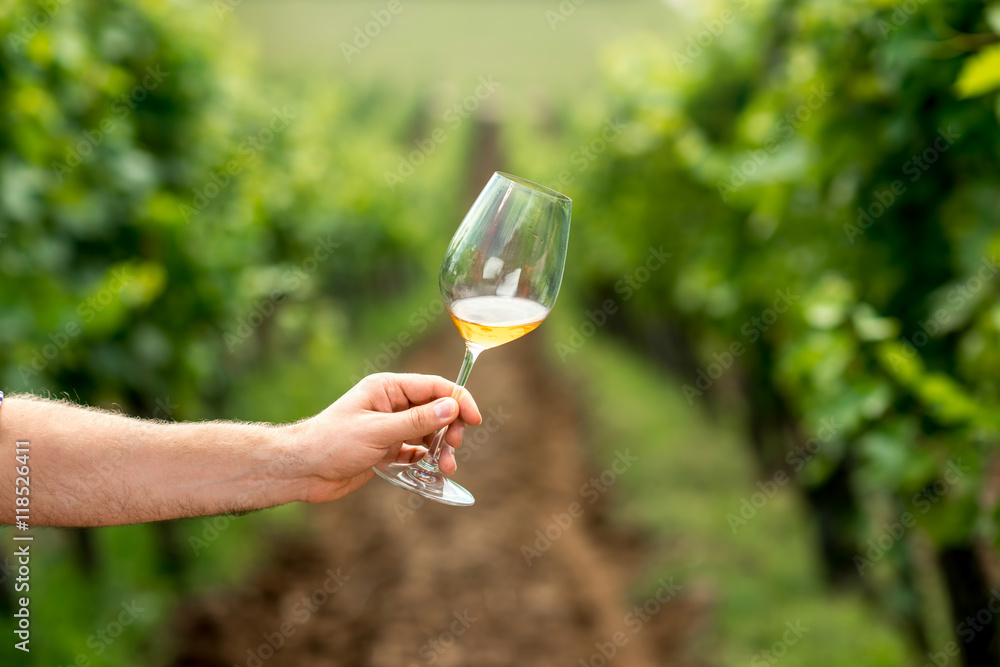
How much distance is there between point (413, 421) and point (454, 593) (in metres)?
3.71

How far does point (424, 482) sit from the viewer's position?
1946 millimetres

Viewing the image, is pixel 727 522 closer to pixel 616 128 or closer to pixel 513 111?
pixel 616 128

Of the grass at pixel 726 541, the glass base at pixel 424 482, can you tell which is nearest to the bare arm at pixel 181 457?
the glass base at pixel 424 482

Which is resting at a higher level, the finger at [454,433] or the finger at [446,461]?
the finger at [454,433]

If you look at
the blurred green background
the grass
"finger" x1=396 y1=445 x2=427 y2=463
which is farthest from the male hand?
the grass

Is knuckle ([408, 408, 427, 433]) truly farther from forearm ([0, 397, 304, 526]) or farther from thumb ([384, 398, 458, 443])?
forearm ([0, 397, 304, 526])

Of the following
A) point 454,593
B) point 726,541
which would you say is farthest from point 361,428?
point 726,541

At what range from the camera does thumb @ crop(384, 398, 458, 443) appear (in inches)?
69.8

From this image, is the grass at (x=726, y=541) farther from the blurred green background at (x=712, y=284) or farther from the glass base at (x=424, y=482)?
the glass base at (x=424, y=482)

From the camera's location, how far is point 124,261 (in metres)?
4.34

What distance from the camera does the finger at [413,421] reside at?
1773 millimetres

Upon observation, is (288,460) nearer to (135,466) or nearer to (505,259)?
(135,466)

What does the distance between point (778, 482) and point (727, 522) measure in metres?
0.70

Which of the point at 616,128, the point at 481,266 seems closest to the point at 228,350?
the point at 481,266
